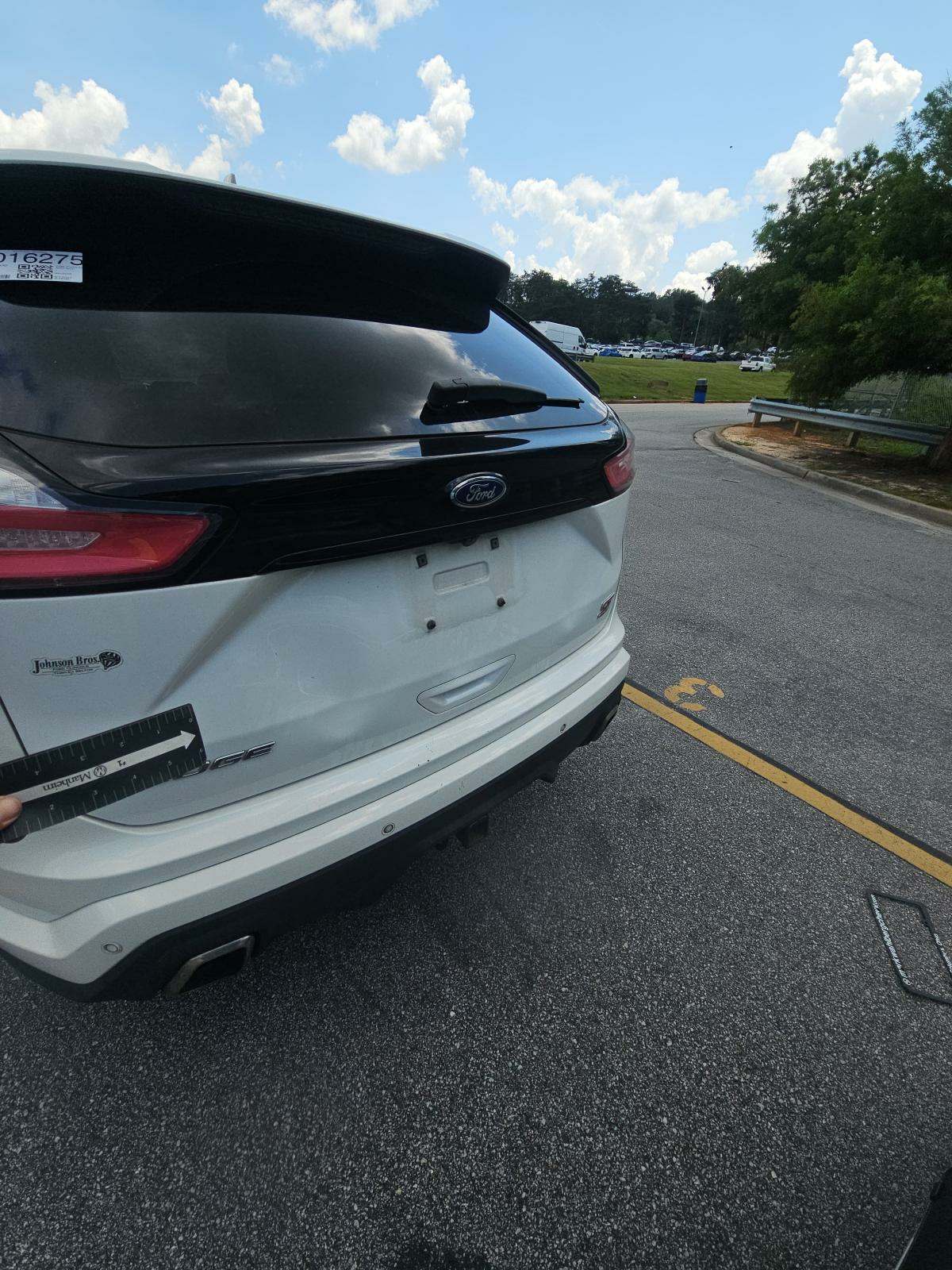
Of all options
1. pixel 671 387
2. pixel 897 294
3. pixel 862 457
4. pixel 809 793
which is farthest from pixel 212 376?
pixel 671 387

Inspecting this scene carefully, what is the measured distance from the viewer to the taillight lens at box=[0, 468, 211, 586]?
0.98 meters

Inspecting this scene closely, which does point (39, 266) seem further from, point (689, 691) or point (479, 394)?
point (689, 691)

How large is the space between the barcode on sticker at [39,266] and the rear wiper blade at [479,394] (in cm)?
67

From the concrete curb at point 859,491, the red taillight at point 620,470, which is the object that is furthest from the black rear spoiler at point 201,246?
the concrete curb at point 859,491

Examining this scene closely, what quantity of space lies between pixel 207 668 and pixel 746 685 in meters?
3.09

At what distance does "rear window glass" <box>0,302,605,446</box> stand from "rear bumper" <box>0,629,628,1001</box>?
77 cm

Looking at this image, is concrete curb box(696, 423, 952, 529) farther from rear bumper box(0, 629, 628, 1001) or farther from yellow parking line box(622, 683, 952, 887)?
rear bumper box(0, 629, 628, 1001)

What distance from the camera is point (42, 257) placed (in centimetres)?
110

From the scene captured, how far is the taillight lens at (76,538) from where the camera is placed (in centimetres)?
98

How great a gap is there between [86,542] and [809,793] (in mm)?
2709

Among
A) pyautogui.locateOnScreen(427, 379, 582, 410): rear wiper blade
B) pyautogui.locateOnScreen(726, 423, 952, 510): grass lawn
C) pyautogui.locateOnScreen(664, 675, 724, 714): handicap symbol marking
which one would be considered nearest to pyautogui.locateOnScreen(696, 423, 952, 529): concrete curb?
pyautogui.locateOnScreen(726, 423, 952, 510): grass lawn

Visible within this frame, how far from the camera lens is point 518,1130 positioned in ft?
5.02

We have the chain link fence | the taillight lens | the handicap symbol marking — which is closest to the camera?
the taillight lens

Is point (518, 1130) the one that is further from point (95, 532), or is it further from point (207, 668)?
point (95, 532)
